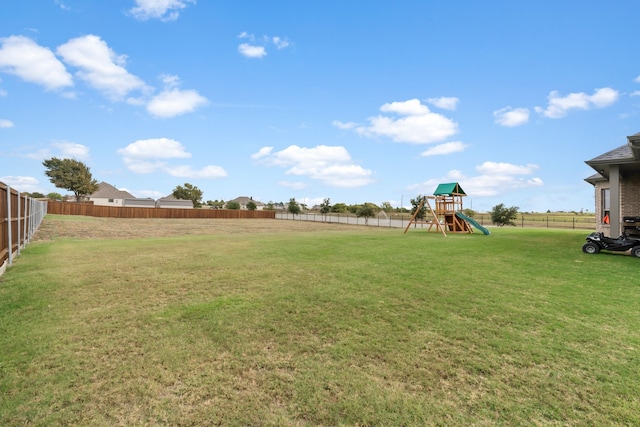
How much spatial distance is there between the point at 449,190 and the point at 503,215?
917 inches

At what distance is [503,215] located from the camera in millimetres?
38281

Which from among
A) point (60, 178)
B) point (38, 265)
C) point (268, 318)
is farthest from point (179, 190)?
point (268, 318)

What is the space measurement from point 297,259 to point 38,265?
620 cm

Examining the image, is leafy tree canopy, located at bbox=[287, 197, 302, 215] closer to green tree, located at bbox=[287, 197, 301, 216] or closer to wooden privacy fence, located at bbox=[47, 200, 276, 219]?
green tree, located at bbox=[287, 197, 301, 216]

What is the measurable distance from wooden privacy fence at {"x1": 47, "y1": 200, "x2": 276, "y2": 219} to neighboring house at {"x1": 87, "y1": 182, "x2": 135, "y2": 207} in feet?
99.9

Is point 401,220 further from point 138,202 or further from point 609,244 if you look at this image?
point 138,202

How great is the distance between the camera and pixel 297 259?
8461mm

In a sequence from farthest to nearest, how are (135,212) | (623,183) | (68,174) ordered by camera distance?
(68,174) < (135,212) < (623,183)

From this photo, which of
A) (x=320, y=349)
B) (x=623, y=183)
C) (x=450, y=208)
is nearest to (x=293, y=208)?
(x=450, y=208)

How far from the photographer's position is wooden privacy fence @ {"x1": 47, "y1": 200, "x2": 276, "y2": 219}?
132 ft

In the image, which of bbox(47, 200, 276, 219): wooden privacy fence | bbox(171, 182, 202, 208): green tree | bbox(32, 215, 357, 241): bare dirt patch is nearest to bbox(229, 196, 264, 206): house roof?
bbox(171, 182, 202, 208): green tree

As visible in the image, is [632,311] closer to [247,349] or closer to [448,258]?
[448,258]

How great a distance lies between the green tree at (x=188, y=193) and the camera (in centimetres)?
8525

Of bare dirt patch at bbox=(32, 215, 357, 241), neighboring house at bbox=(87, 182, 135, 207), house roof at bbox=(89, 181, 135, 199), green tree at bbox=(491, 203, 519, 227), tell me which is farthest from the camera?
house roof at bbox=(89, 181, 135, 199)
